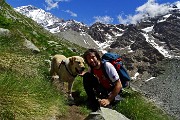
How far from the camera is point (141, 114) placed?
409 inches

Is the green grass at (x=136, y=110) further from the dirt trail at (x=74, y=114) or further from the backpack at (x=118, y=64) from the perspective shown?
the backpack at (x=118, y=64)

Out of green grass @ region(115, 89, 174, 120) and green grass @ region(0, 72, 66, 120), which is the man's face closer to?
green grass @ region(0, 72, 66, 120)

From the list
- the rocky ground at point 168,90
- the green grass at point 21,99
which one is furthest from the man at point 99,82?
the rocky ground at point 168,90

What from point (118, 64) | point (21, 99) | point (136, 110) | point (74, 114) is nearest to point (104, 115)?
point (118, 64)

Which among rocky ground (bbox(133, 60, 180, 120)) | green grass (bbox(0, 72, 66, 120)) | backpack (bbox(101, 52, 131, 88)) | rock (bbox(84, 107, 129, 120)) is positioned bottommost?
Answer: rocky ground (bbox(133, 60, 180, 120))

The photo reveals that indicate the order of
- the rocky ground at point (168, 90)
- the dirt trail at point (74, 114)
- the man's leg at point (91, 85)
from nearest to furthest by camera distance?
1. the man's leg at point (91, 85)
2. the dirt trail at point (74, 114)
3. the rocky ground at point (168, 90)

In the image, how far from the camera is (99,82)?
6.94 metres

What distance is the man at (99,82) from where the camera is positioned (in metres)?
6.39

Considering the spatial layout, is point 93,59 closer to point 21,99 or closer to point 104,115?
point 104,115

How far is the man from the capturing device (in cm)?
639

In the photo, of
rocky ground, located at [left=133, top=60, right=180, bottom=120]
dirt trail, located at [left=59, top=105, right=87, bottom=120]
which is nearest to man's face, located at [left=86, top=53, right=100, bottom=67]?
dirt trail, located at [left=59, top=105, right=87, bottom=120]

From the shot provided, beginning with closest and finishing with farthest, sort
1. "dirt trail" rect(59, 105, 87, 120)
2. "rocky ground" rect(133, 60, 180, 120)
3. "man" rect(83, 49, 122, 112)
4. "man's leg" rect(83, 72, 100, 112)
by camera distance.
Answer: "man" rect(83, 49, 122, 112), "man's leg" rect(83, 72, 100, 112), "dirt trail" rect(59, 105, 87, 120), "rocky ground" rect(133, 60, 180, 120)

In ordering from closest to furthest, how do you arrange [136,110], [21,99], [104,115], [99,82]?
[21,99]
[104,115]
[99,82]
[136,110]

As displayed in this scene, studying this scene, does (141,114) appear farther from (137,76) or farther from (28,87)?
(137,76)
